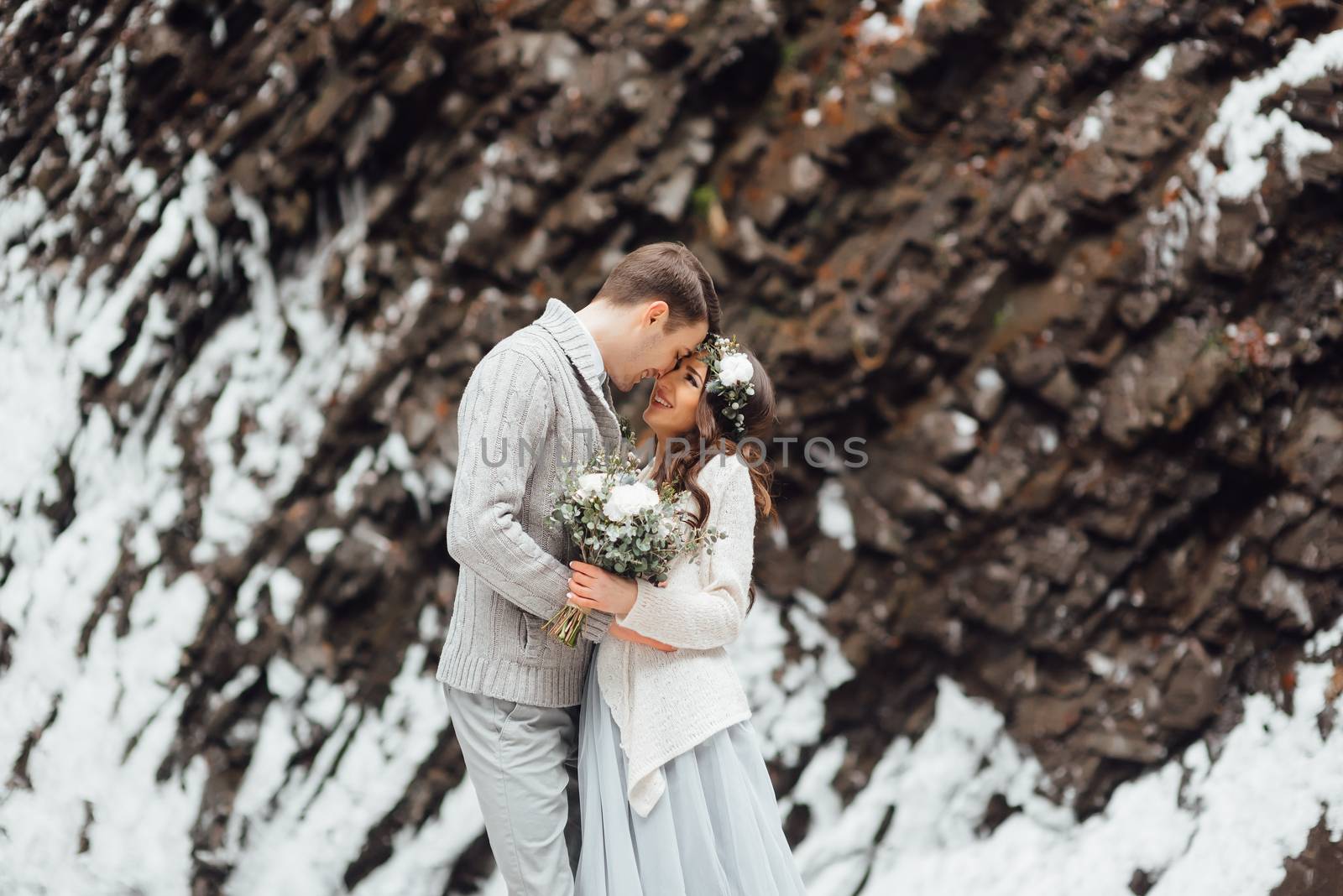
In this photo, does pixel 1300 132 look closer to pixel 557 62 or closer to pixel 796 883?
pixel 557 62

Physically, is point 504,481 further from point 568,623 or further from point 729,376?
point 729,376

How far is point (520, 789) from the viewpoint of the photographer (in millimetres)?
2076

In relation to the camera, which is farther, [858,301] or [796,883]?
[858,301]

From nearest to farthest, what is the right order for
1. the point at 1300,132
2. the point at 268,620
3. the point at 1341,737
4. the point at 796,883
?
the point at 796,883, the point at 1341,737, the point at 1300,132, the point at 268,620

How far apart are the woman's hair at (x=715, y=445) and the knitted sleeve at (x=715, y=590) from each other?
0.08 ft

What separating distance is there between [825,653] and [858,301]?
4.60 ft

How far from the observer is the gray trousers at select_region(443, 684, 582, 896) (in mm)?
2068

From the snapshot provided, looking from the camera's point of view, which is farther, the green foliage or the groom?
the green foliage

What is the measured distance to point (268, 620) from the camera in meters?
3.99

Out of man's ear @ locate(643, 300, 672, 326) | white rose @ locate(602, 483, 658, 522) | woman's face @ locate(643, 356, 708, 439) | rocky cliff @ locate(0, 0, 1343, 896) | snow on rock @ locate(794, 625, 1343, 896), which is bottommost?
snow on rock @ locate(794, 625, 1343, 896)

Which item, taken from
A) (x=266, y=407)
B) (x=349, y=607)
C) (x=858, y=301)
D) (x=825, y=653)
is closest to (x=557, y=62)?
(x=858, y=301)

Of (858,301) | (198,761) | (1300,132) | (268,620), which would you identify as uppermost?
(1300,132)

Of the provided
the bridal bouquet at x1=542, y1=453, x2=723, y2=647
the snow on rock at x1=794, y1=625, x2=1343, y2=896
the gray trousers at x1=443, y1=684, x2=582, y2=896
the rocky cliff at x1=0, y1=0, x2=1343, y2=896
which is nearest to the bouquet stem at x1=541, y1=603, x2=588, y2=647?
the bridal bouquet at x1=542, y1=453, x2=723, y2=647

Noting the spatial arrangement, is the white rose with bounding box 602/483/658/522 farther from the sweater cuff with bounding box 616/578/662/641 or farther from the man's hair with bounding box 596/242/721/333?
the man's hair with bounding box 596/242/721/333
